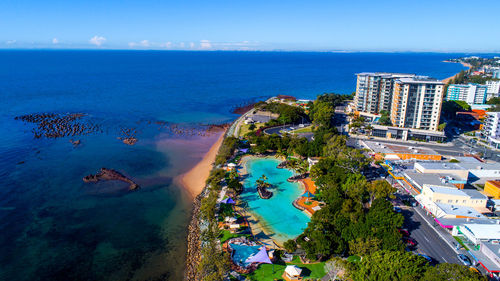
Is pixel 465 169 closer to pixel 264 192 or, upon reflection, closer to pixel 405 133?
pixel 405 133

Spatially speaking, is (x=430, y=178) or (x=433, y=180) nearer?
(x=433, y=180)

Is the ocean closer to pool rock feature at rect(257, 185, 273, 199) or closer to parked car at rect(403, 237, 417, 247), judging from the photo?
pool rock feature at rect(257, 185, 273, 199)

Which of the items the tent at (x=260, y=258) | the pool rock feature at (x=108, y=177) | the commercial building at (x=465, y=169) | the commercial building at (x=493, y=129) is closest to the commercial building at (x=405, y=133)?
the commercial building at (x=493, y=129)

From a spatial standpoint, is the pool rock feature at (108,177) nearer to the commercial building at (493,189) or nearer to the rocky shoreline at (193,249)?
the rocky shoreline at (193,249)

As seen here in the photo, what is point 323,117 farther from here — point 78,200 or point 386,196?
point 78,200

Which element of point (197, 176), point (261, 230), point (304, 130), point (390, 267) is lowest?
point (197, 176)

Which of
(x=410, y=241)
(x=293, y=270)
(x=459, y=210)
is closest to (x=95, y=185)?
(x=293, y=270)
